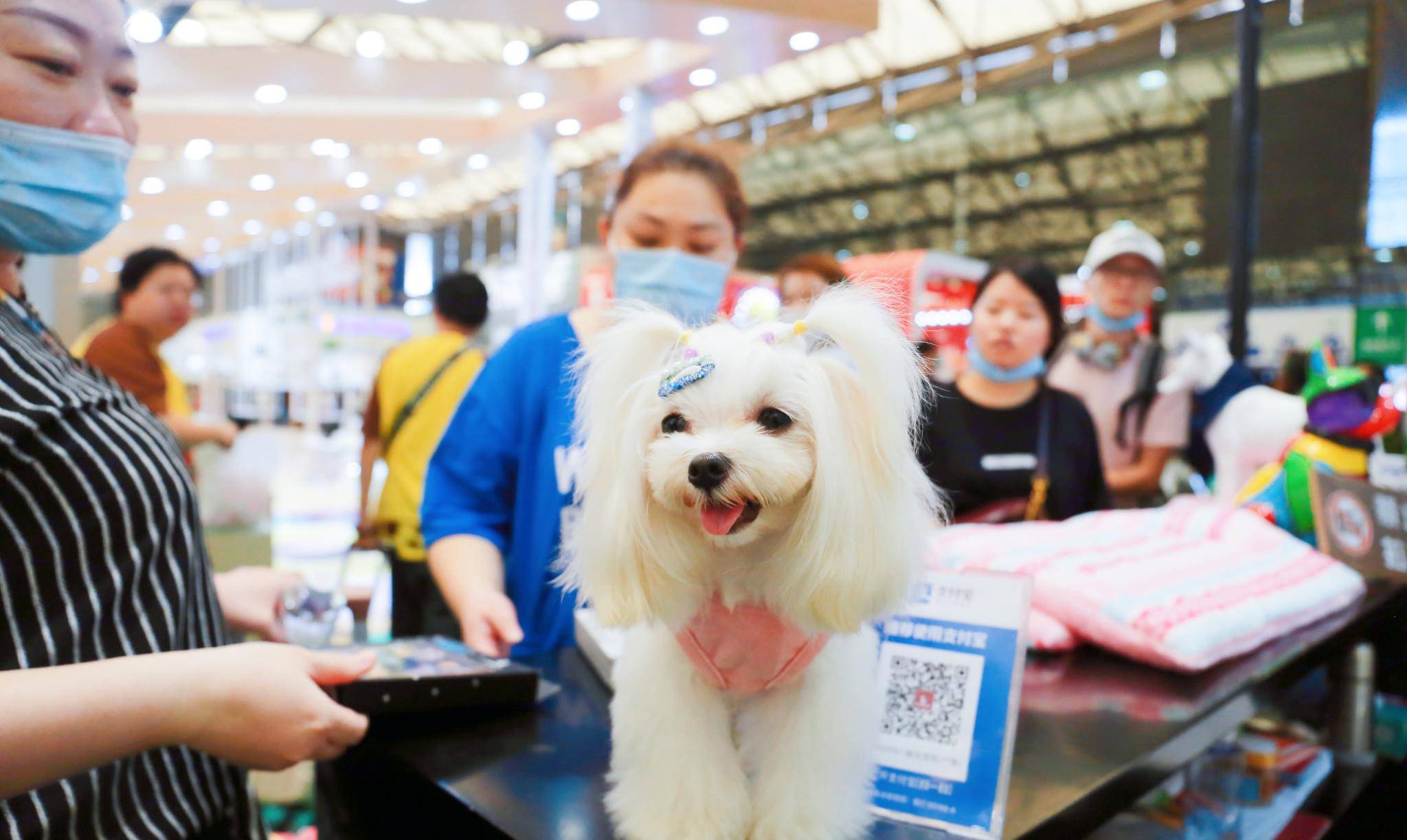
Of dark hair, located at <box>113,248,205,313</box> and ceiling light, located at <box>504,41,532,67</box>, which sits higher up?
ceiling light, located at <box>504,41,532,67</box>

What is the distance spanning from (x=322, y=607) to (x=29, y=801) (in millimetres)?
571

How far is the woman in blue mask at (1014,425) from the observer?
2.34 metres

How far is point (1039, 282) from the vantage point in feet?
8.14

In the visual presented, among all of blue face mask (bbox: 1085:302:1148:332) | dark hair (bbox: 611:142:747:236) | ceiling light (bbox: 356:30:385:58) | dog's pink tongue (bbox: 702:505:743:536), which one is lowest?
dog's pink tongue (bbox: 702:505:743:536)

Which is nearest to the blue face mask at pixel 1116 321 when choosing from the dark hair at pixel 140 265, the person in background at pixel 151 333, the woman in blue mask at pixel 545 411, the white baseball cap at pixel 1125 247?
the white baseball cap at pixel 1125 247

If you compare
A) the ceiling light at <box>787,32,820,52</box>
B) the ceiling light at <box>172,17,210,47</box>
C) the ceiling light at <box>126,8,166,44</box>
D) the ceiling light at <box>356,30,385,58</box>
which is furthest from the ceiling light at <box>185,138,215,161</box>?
the ceiling light at <box>126,8,166,44</box>

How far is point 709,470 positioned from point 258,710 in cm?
52

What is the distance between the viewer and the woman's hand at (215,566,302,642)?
1.35 m

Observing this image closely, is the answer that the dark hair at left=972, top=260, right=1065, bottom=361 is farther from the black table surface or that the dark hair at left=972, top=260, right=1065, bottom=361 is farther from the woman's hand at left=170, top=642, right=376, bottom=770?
the woman's hand at left=170, top=642, right=376, bottom=770

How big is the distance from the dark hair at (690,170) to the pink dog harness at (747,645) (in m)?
0.97

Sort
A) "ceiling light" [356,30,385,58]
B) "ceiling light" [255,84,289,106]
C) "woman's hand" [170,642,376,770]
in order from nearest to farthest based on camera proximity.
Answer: "woman's hand" [170,642,376,770]
"ceiling light" [255,84,289,106]
"ceiling light" [356,30,385,58]

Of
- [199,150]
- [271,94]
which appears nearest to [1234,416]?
[271,94]

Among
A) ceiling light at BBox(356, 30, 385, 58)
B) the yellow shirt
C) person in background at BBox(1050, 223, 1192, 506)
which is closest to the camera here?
person in background at BBox(1050, 223, 1192, 506)

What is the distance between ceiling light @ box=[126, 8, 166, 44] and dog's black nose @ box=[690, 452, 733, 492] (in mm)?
887
